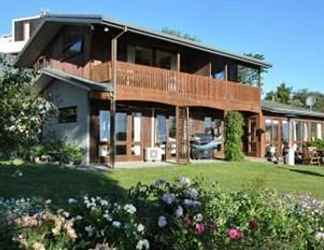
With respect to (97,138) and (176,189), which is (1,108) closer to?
(176,189)

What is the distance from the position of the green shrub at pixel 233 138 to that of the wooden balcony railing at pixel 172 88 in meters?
1.19

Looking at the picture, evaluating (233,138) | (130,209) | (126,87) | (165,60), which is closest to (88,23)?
(126,87)

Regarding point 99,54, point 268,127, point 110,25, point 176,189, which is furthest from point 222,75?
point 176,189

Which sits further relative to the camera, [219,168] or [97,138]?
[97,138]

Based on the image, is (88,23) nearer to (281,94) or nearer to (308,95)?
(281,94)

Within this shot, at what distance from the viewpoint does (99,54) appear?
23578 millimetres

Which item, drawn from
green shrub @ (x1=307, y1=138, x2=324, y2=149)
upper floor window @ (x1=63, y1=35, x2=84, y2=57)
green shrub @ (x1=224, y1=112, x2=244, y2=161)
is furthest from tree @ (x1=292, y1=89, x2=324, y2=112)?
upper floor window @ (x1=63, y1=35, x2=84, y2=57)

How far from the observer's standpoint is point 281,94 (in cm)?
5891

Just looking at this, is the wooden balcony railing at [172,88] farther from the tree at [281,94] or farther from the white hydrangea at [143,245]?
the tree at [281,94]

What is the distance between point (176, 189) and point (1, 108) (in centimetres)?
222

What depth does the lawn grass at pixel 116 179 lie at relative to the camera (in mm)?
11617

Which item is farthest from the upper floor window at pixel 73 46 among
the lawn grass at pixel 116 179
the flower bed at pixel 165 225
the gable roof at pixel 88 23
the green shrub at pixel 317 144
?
the flower bed at pixel 165 225

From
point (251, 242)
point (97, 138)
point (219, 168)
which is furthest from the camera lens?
point (97, 138)

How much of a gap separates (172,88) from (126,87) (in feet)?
8.53
